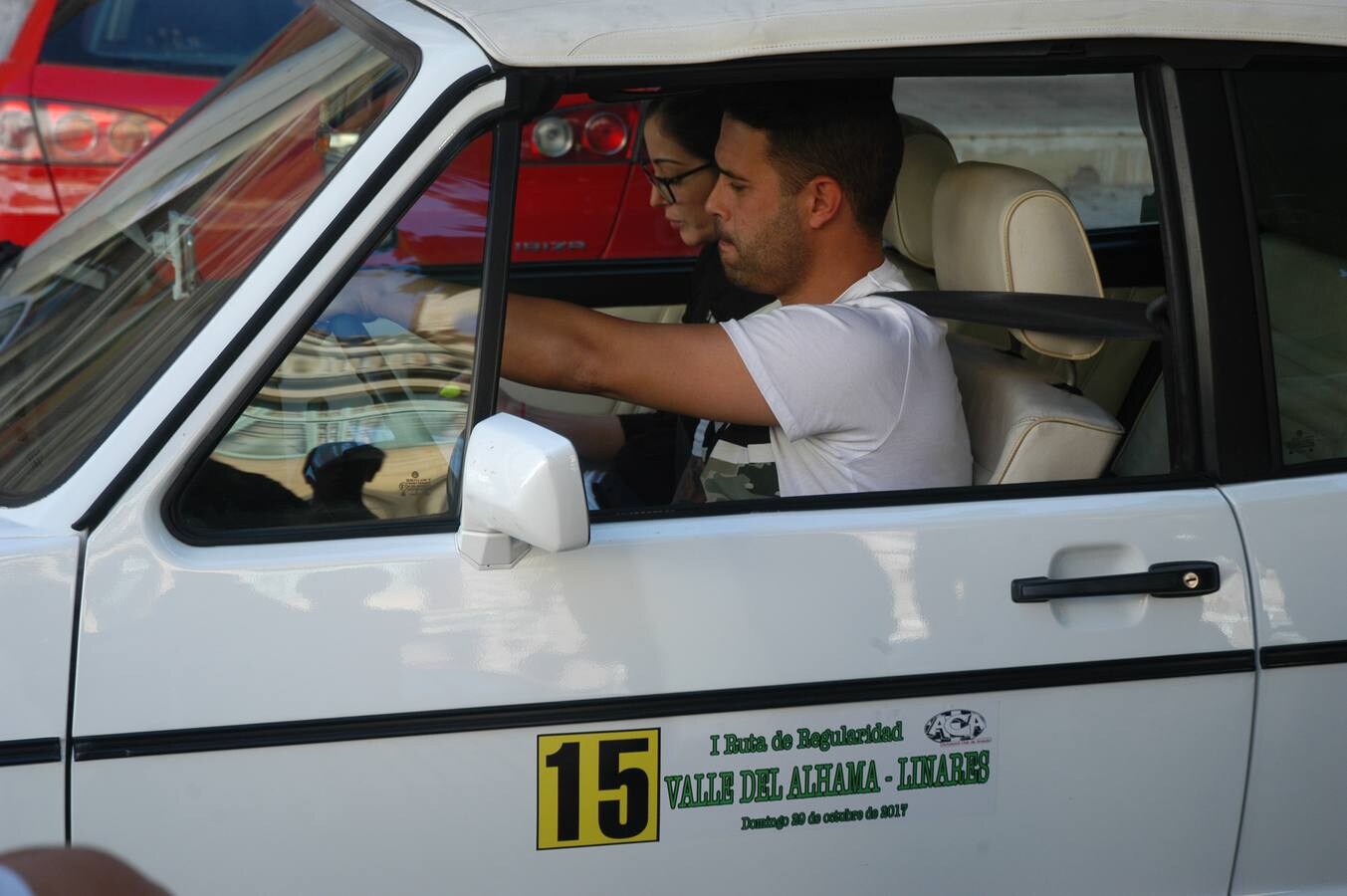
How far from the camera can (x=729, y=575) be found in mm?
1975

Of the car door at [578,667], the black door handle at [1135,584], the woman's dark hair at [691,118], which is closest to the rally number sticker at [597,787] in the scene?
the car door at [578,667]

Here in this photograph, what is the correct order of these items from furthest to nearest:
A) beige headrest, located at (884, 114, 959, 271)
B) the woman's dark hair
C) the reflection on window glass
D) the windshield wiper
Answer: the reflection on window glass
beige headrest, located at (884, 114, 959, 271)
the woman's dark hair
the windshield wiper

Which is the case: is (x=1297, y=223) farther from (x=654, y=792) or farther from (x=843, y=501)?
(x=654, y=792)

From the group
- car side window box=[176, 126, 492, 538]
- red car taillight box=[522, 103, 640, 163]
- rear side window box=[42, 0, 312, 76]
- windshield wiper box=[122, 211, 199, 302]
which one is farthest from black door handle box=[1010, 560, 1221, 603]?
rear side window box=[42, 0, 312, 76]

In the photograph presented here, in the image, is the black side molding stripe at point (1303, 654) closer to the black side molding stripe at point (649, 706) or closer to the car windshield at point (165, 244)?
the black side molding stripe at point (649, 706)

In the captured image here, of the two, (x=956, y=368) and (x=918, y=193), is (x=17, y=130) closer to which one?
(x=918, y=193)

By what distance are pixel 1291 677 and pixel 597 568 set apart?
94cm

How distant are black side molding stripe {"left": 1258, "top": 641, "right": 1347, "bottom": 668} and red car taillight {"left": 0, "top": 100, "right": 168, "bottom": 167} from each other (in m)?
4.13

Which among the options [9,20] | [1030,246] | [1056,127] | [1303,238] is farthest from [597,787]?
[1056,127]

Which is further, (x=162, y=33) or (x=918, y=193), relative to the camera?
(x=162, y=33)

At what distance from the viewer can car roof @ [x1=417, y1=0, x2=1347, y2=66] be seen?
76.9 inches

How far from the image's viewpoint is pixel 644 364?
7.64 feet

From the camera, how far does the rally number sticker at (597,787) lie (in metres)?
1.92

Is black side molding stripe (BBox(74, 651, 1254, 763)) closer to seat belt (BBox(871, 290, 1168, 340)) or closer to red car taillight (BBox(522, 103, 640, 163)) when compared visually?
seat belt (BBox(871, 290, 1168, 340))
